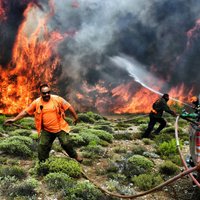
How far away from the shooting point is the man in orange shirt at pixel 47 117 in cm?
771

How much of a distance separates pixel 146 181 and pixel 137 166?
105 centimetres

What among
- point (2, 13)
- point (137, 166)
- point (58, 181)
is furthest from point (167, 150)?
point (2, 13)

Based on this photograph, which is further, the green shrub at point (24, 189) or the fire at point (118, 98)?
the fire at point (118, 98)

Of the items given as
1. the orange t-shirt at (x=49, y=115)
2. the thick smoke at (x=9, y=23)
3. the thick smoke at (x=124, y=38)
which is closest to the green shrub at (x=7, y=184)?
the orange t-shirt at (x=49, y=115)

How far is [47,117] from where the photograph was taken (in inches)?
306

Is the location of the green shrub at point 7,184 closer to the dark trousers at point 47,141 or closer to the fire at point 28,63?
the dark trousers at point 47,141

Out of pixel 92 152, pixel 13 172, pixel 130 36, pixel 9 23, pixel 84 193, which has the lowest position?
pixel 92 152

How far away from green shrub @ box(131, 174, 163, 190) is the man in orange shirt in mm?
1800

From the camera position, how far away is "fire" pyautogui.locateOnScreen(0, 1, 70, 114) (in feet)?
113

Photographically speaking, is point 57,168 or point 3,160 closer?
point 57,168

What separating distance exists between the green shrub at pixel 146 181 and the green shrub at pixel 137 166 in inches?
20.4

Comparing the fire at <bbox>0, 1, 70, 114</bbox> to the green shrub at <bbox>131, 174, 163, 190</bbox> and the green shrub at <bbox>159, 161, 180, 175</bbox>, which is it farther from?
the green shrub at <bbox>131, 174, 163, 190</bbox>

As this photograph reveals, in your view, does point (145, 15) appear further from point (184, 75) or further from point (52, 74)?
point (52, 74)

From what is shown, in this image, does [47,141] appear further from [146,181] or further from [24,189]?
[146,181]
